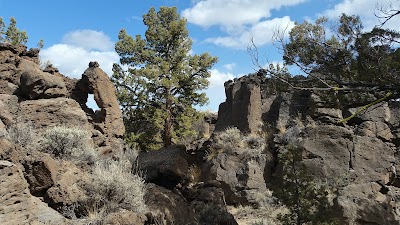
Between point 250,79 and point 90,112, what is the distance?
1178 centimetres

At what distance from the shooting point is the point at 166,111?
2303 cm

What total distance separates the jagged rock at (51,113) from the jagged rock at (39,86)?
280mm

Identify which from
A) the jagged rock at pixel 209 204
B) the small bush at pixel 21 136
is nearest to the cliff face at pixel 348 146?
the jagged rock at pixel 209 204

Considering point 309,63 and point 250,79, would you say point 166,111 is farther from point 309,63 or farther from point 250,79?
point 309,63

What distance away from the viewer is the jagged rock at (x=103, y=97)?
43.1ft

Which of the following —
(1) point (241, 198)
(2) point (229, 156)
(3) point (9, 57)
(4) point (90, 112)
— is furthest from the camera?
(2) point (229, 156)

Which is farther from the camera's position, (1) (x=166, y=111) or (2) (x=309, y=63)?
(1) (x=166, y=111)

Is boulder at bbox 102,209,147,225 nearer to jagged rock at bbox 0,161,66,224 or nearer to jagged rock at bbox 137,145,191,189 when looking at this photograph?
jagged rock at bbox 0,161,66,224

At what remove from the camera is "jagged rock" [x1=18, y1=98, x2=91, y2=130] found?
9.73 meters

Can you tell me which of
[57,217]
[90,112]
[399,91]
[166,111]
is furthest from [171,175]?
[166,111]

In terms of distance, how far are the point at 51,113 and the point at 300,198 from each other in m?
6.65

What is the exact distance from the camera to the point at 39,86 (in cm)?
1034

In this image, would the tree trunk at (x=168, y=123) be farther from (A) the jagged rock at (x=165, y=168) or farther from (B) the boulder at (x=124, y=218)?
(B) the boulder at (x=124, y=218)

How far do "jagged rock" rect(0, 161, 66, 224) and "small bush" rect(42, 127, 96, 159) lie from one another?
7.11 feet
